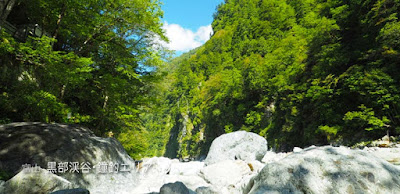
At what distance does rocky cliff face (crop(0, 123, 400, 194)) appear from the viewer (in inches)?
94.7

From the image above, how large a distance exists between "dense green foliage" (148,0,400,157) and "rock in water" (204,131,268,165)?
4454 millimetres

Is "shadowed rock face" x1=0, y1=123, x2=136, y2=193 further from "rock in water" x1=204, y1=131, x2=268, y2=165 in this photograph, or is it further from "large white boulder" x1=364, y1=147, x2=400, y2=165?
"rock in water" x1=204, y1=131, x2=268, y2=165

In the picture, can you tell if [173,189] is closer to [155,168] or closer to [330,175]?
[330,175]

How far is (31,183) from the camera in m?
2.74

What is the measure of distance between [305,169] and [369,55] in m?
13.2

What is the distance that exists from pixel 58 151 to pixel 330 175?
16.8ft

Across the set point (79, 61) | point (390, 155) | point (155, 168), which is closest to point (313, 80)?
point (390, 155)

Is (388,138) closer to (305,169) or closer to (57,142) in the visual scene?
(305,169)

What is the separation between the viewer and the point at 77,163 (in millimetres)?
4676

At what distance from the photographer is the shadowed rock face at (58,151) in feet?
13.1

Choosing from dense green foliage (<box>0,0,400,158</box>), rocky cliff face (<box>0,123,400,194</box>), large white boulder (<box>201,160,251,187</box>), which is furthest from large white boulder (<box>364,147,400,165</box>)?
large white boulder (<box>201,160,251,187</box>)

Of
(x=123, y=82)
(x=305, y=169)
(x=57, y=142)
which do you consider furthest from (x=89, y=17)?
(x=305, y=169)

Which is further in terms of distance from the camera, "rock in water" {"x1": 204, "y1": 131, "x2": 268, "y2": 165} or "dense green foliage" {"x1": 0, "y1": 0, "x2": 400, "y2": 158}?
"rock in water" {"x1": 204, "y1": 131, "x2": 268, "y2": 165}

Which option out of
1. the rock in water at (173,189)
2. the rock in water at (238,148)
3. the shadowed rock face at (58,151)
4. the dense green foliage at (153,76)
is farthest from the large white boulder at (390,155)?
the shadowed rock face at (58,151)
